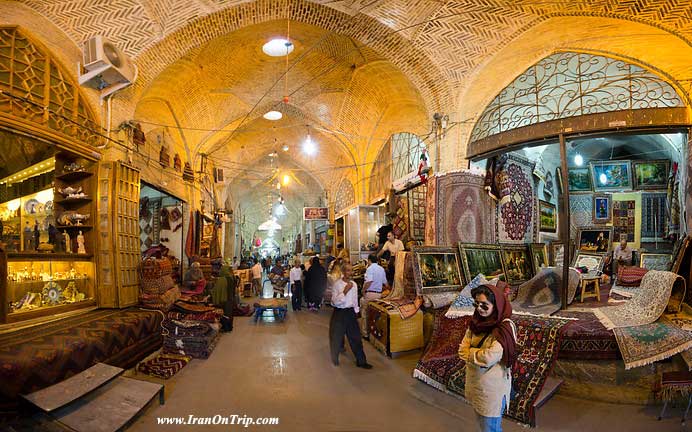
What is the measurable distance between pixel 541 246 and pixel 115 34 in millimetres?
9183

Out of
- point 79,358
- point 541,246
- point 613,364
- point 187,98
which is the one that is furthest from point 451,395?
point 187,98

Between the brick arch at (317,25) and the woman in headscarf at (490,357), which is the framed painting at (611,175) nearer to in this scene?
the brick arch at (317,25)

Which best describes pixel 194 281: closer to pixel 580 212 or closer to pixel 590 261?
pixel 590 261

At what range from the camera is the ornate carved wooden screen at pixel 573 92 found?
561cm

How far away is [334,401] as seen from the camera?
3926 mm

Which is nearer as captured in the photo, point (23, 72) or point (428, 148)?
point (23, 72)

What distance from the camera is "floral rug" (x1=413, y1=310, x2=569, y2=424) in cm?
356

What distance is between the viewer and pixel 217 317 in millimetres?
6727

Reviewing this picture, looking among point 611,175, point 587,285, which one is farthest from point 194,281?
point 611,175

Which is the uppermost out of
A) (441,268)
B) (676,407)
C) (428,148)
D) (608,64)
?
(608,64)

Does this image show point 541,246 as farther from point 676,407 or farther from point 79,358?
point 79,358

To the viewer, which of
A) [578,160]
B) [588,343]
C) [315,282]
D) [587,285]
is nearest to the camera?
[588,343]

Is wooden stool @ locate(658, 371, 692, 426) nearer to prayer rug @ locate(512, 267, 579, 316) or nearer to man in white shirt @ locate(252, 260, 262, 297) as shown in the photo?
prayer rug @ locate(512, 267, 579, 316)

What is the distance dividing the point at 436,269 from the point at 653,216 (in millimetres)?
7235
